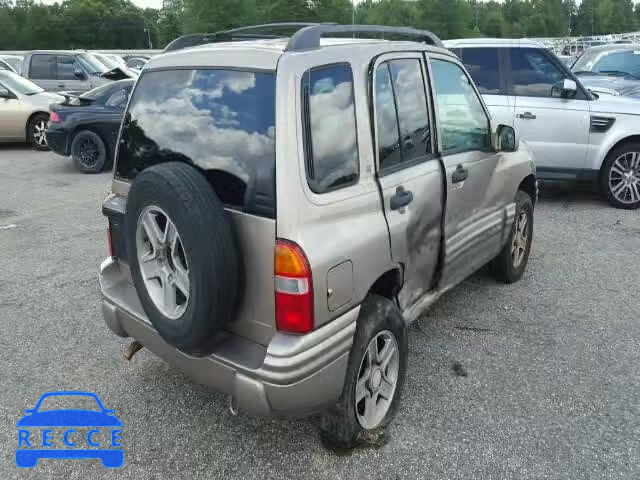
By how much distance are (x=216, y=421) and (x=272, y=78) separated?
180cm

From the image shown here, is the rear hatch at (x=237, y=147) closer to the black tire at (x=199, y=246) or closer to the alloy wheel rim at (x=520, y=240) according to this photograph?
the black tire at (x=199, y=246)

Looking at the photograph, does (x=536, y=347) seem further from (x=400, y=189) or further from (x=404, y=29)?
(x=404, y=29)

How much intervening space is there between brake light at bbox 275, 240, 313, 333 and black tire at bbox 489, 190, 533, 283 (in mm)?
2646

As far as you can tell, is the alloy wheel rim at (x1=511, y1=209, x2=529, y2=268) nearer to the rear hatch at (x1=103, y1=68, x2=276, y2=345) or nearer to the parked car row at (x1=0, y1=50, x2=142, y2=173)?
the rear hatch at (x1=103, y1=68, x2=276, y2=345)

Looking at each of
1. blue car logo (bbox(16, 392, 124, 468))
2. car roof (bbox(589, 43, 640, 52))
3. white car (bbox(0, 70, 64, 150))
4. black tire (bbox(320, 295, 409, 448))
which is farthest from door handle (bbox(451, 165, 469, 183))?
white car (bbox(0, 70, 64, 150))

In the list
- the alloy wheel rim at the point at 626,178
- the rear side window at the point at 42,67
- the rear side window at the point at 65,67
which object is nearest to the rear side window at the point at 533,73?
the alloy wheel rim at the point at 626,178

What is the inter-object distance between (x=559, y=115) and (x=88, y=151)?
7.43 metres

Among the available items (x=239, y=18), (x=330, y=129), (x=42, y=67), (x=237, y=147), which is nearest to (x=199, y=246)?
(x=237, y=147)

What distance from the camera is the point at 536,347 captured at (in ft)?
12.4

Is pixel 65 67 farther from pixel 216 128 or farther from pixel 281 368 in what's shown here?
pixel 281 368

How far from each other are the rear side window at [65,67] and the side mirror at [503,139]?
13616 mm

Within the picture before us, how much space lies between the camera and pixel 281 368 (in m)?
2.30

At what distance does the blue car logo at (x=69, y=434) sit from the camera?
2.81m

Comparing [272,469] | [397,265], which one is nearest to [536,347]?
[397,265]
